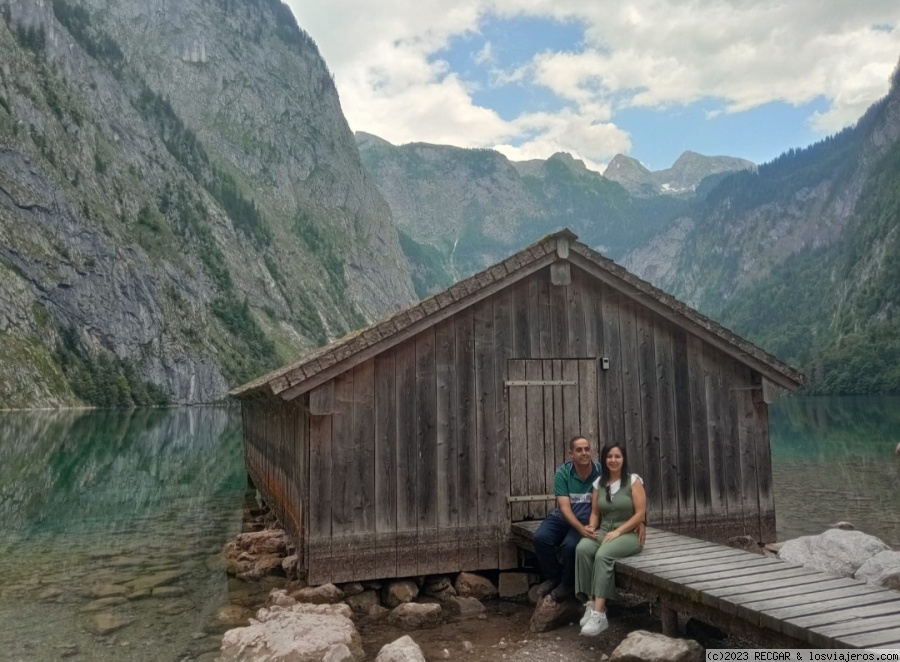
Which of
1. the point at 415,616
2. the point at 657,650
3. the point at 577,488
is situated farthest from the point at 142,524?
the point at 657,650

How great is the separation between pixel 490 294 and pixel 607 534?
12.0 ft

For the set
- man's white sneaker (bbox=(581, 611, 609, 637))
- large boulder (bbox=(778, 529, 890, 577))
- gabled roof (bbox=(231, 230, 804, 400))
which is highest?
gabled roof (bbox=(231, 230, 804, 400))

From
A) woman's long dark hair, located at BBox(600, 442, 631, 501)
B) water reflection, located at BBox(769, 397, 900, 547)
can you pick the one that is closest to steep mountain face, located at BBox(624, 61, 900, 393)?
water reflection, located at BBox(769, 397, 900, 547)

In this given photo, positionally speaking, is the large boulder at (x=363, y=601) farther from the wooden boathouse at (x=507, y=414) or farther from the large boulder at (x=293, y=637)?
the large boulder at (x=293, y=637)

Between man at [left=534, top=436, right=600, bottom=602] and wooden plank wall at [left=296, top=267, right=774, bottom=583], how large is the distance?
1337 millimetres

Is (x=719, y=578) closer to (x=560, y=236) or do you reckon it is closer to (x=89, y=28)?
(x=560, y=236)

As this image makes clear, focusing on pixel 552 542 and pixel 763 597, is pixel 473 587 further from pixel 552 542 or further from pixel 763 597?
pixel 763 597

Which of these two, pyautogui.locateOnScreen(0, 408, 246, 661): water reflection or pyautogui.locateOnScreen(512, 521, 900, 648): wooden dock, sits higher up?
pyautogui.locateOnScreen(512, 521, 900, 648): wooden dock

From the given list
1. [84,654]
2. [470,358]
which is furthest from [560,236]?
[84,654]

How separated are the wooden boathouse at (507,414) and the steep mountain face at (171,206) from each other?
65.7 metres

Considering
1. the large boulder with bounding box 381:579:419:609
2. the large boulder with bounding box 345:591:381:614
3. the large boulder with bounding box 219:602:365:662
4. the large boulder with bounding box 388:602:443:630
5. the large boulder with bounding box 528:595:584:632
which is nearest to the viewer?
the large boulder with bounding box 219:602:365:662

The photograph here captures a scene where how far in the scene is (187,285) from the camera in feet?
321

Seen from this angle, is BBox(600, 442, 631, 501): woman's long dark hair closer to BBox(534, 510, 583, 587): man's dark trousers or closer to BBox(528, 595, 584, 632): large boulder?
BBox(534, 510, 583, 587): man's dark trousers

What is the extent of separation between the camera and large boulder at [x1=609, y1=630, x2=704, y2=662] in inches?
249
